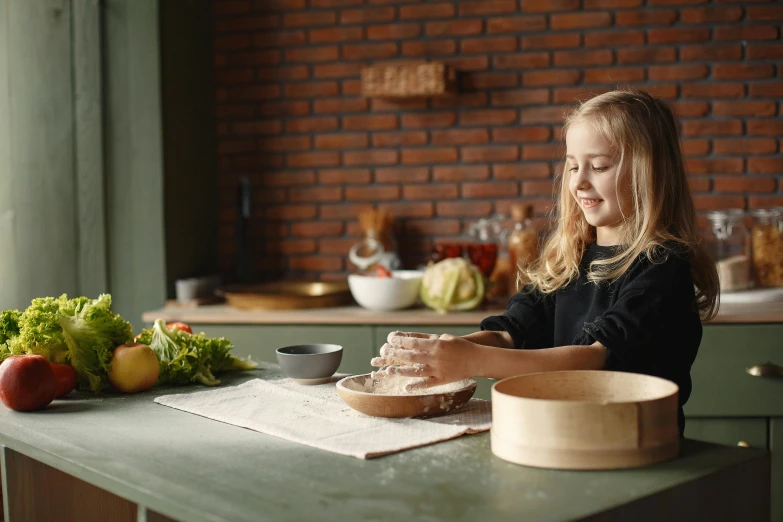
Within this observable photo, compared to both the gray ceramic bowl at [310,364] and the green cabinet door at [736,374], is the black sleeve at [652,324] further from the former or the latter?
the green cabinet door at [736,374]

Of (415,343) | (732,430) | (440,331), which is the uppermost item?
(415,343)

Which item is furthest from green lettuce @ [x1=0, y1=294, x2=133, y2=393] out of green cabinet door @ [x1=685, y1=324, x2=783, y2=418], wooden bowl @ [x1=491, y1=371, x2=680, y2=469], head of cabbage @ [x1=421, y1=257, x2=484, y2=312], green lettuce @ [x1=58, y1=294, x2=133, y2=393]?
green cabinet door @ [x1=685, y1=324, x2=783, y2=418]

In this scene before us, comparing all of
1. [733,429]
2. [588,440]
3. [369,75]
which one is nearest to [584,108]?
[588,440]

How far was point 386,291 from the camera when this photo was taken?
3.18m

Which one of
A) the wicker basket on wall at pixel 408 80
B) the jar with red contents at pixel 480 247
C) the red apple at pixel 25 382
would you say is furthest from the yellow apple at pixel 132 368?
the wicker basket on wall at pixel 408 80

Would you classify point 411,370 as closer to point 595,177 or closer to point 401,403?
point 401,403

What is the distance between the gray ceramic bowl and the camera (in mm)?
1903

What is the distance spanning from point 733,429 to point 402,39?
1.97 metres

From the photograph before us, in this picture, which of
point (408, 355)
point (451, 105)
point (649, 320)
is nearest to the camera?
point (408, 355)

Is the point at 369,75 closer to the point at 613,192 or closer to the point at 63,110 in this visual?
the point at 63,110

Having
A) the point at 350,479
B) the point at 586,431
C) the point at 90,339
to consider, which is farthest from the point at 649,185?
Answer: the point at 90,339

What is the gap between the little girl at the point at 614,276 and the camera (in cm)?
165

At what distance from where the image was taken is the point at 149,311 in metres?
3.53

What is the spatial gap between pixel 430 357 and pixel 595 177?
547mm
